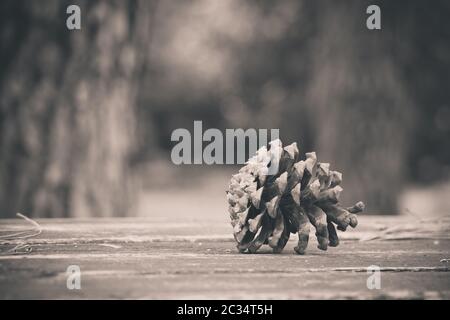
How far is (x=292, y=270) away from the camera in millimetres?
927

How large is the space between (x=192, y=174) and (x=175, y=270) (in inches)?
256

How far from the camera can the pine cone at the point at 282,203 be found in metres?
1.09

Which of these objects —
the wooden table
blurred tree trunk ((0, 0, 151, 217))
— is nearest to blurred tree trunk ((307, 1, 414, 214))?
blurred tree trunk ((0, 0, 151, 217))

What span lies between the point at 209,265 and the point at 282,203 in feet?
0.74

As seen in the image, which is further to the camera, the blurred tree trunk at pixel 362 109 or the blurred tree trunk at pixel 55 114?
the blurred tree trunk at pixel 362 109

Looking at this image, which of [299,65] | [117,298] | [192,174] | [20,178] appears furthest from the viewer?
[192,174]

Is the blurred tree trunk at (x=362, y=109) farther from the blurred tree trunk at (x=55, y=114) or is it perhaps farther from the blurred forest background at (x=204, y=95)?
the blurred tree trunk at (x=55, y=114)

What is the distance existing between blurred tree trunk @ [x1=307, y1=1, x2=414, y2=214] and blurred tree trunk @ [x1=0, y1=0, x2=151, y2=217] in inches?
57.6

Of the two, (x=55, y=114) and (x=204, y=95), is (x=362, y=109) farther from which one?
(x=204, y=95)

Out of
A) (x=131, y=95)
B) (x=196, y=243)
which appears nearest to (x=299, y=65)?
(x=131, y=95)

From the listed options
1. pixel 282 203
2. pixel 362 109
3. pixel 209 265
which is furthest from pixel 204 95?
pixel 209 265

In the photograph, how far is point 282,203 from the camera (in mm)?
1135

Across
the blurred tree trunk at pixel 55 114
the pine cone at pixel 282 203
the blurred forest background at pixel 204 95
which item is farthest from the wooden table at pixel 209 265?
the blurred tree trunk at pixel 55 114
